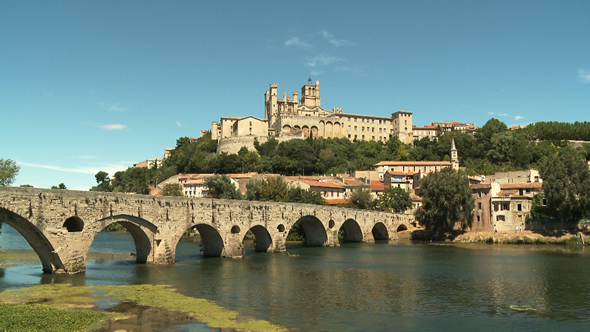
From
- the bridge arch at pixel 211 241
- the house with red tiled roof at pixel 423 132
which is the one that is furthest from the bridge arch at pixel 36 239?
the house with red tiled roof at pixel 423 132

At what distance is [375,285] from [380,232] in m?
39.4

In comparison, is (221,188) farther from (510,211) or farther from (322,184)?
(510,211)

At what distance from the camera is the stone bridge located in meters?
27.4

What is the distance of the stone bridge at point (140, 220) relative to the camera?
89.9 feet

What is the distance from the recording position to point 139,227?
3366cm

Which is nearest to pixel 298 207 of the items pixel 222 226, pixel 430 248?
pixel 222 226

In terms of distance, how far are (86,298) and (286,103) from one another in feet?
396

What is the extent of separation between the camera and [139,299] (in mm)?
23781

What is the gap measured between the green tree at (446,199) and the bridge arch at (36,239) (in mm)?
43962

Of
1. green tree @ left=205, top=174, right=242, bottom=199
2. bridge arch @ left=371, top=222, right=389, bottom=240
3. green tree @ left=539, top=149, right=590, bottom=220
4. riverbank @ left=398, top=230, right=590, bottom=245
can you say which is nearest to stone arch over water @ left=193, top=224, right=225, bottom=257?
green tree @ left=205, top=174, right=242, bottom=199

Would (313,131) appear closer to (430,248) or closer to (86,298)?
(430,248)

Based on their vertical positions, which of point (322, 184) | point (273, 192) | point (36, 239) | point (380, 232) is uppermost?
point (322, 184)

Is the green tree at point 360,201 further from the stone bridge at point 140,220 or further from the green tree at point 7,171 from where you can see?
the green tree at point 7,171

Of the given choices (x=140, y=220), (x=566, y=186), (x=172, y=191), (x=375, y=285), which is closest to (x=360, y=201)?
(x=566, y=186)
